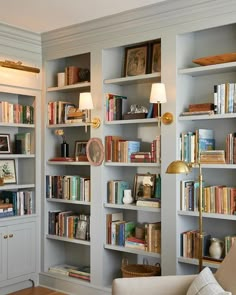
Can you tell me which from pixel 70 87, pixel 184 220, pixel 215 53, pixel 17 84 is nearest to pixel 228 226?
pixel 184 220

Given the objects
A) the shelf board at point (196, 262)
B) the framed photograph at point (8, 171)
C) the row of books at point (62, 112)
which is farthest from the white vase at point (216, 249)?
the framed photograph at point (8, 171)

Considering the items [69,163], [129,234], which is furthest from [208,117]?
[69,163]

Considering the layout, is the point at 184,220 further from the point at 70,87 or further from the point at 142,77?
the point at 70,87

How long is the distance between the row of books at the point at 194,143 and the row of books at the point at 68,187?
1153 millimetres

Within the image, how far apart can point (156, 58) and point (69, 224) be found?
6.35 ft

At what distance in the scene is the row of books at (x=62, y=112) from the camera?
4523 mm

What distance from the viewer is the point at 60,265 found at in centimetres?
486

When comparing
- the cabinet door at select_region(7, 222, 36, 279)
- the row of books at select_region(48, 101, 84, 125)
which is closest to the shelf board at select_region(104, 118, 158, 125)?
the row of books at select_region(48, 101, 84, 125)

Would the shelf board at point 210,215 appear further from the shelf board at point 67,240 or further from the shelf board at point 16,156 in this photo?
the shelf board at point 16,156

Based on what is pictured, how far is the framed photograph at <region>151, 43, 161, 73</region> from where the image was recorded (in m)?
4.02

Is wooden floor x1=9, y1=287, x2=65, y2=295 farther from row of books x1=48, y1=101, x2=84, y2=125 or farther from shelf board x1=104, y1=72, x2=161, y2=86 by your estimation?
shelf board x1=104, y1=72, x2=161, y2=86

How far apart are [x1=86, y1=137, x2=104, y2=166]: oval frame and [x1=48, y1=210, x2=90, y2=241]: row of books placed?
599 millimetres

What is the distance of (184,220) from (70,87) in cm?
183

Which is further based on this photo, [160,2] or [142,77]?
[142,77]
